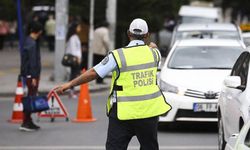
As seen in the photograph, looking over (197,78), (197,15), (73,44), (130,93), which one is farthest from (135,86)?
(197,15)

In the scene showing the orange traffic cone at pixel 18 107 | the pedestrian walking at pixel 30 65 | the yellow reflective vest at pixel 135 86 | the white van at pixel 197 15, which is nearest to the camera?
the yellow reflective vest at pixel 135 86

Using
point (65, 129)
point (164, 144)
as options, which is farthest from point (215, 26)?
point (164, 144)

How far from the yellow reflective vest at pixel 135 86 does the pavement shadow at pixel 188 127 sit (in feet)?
18.0

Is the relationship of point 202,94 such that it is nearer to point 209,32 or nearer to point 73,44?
point 73,44

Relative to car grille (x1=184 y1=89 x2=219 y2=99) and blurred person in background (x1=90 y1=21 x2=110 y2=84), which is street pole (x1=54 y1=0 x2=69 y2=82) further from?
car grille (x1=184 y1=89 x2=219 y2=99)

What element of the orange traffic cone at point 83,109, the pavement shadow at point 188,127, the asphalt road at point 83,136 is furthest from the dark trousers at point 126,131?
the orange traffic cone at point 83,109

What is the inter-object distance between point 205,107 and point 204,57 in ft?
5.92

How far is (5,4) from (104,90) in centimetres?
2345

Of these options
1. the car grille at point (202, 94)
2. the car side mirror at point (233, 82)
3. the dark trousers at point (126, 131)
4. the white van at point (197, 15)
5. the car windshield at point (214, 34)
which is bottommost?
the white van at point (197, 15)

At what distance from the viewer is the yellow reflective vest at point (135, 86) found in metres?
7.46

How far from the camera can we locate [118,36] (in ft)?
106

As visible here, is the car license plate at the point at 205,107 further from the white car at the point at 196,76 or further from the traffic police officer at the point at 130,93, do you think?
the traffic police officer at the point at 130,93

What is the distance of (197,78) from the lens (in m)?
12.8

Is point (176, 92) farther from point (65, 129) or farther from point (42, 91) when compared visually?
point (42, 91)
